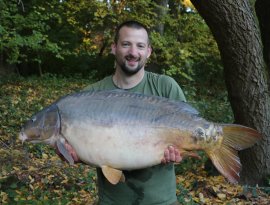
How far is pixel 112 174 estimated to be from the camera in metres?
2.51

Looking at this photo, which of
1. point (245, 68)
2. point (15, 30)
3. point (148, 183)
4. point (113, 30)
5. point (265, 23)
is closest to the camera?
point (148, 183)

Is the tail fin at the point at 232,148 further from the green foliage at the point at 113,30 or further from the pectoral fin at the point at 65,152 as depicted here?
the green foliage at the point at 113,30

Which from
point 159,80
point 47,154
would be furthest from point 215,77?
point 159,80

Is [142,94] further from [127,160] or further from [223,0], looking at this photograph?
[223,0]

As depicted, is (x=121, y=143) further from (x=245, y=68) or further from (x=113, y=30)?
(x=113, y=30)

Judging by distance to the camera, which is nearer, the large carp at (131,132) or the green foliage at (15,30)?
the large carp at (131,132)

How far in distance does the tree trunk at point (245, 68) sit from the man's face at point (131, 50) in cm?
257

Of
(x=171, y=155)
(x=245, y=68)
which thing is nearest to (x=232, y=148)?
(x=171, y=155)

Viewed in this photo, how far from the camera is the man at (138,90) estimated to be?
2723 millimetres

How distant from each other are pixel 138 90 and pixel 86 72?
2048 cm

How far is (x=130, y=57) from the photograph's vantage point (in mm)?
2742

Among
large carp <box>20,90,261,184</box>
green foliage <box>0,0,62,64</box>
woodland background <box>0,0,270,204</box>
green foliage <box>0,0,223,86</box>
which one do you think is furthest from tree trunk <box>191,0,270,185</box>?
green foliage <box>0,0,62,64</box>

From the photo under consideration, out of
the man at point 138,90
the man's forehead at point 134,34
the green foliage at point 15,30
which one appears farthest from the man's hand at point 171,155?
the green foliage at point 15,30

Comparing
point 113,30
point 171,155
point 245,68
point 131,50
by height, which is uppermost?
point 113,30
